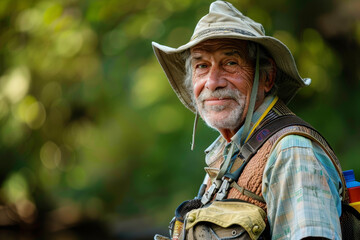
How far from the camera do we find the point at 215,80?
2381 mm

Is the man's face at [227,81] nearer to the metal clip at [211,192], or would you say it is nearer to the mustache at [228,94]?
the mustache at [228,94]

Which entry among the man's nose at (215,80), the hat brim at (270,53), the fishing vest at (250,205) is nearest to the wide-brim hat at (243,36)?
the hat brim at (270,53)

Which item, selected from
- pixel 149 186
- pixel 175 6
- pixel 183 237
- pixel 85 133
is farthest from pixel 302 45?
pixel 183 237

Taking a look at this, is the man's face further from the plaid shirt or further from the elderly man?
the plaid shirt

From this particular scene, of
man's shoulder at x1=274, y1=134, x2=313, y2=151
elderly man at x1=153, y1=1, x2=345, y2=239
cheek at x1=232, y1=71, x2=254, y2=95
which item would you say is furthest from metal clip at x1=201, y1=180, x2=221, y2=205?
cheek at x1=232, y1=71, x2=254, y2=95

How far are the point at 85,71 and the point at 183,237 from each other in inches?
198

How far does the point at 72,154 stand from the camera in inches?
296

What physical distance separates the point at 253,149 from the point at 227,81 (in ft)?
1.19

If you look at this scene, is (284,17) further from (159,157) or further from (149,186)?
(149,186)

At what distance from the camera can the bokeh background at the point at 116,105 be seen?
18.3 feet

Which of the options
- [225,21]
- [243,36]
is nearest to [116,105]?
[225,21]

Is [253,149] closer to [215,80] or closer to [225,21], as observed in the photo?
[215,80]

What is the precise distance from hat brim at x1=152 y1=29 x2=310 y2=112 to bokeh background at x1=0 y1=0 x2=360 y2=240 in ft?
7.30

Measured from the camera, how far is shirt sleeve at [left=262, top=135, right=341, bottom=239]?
1.84 metres
